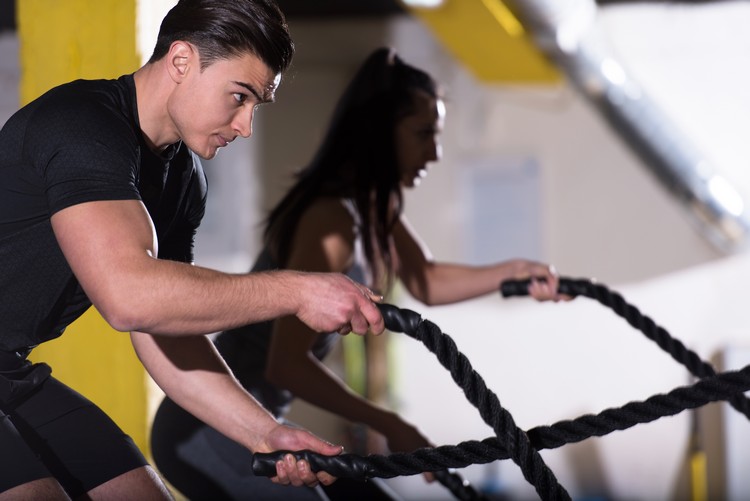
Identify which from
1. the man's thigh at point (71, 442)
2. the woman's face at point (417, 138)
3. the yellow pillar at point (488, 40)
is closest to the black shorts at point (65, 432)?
the man's thigh at point (71, 442)

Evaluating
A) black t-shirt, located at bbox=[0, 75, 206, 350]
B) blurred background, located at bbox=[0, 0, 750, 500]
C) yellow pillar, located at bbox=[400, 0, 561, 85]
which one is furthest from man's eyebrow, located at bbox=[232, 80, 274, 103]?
blurred background, located at bbox=[0, 0, 750, 500]

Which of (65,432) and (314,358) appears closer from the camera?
(65,432)

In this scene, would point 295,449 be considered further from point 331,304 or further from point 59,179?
point 59,179

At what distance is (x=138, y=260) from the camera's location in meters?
0.92

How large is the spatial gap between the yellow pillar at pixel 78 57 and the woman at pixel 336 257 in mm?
147

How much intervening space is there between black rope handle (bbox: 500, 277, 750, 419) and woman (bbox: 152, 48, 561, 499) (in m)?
0.05

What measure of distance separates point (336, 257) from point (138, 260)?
69 cm

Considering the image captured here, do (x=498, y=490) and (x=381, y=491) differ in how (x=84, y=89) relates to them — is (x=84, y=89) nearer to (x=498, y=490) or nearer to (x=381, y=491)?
(x=381, y=491)

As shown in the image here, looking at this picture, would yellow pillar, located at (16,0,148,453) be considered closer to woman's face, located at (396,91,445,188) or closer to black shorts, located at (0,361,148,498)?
black shorts, located at (0,361,148,498)

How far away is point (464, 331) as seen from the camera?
4309mm

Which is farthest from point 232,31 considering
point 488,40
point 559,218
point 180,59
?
point 559,218

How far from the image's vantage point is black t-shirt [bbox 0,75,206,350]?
37.5 inches

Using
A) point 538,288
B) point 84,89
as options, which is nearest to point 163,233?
point 84,89

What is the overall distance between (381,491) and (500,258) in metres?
2.78
